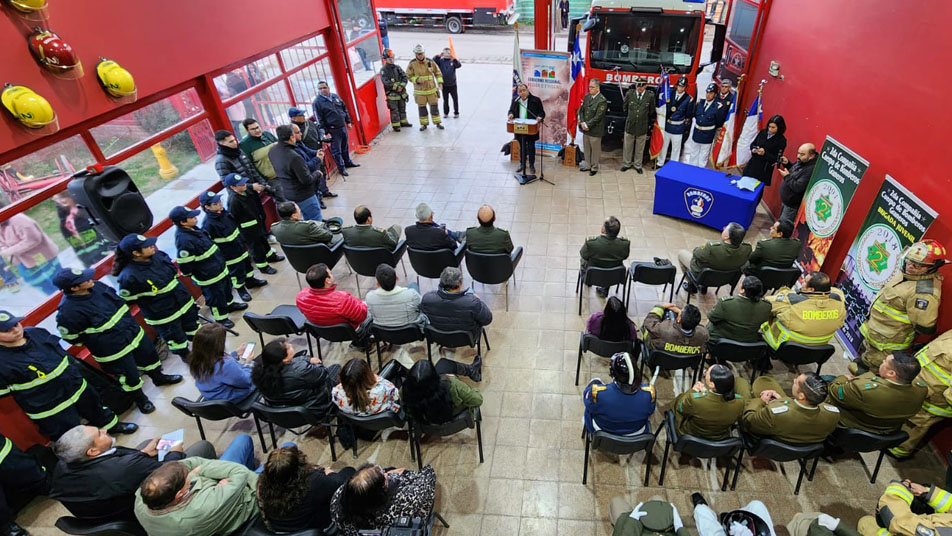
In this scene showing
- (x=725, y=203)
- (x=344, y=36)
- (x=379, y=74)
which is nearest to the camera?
(x=725, y=203)

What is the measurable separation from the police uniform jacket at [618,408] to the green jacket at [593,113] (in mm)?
5701

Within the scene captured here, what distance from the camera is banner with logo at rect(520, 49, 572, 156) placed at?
812cm

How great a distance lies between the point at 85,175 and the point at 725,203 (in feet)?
24.0

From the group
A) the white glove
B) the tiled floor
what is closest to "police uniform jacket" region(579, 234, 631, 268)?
the tiled floor

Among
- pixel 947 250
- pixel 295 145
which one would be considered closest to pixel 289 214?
pixel 295 145

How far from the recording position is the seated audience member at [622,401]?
3.28 metres

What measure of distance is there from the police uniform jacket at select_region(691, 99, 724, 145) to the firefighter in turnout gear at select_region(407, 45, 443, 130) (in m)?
5.26

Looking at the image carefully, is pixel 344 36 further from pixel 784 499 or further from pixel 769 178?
pixel 784 499

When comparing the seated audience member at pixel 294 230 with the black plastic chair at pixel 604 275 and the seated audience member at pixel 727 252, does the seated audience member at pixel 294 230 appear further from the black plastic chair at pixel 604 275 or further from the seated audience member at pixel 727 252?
the seated audience member at pixel 727 252

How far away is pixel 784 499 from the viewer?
3.66 meters

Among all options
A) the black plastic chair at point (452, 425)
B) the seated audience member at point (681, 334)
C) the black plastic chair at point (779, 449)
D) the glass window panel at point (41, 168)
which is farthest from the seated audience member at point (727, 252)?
the glass window panel at point (41, 168)

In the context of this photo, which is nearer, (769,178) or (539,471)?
(539,471)

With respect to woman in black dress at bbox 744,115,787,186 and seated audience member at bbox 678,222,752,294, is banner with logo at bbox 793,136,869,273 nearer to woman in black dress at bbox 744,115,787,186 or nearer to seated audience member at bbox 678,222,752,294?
seated audience member at bbox 678,222,752,294

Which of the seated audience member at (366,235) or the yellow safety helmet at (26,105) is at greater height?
the yellow safety helmet at (26,105)
